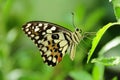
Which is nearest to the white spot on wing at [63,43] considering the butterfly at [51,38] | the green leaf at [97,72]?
the butterfly at [51,38]

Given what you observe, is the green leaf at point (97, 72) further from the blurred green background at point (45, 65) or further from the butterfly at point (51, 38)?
the butterfly at point (51, 38)

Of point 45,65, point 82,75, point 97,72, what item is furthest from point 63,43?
point 45,65

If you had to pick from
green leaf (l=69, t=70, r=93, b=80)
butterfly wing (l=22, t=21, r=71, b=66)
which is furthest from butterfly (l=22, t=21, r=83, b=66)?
green leaf (l=69, t=70, r=93, b=80)

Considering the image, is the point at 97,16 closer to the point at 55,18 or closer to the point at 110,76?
the point at 110,76

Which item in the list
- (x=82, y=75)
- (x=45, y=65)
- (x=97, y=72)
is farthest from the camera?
(x=45, y=65)

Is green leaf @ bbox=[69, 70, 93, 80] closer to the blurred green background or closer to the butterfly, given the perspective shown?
the blurred green background

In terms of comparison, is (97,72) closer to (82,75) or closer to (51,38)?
(82,75)

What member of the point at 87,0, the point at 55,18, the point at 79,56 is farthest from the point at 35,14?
the point at 79,56

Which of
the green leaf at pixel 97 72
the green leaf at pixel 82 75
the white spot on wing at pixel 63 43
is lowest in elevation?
the green leaf at pixel 82 75
